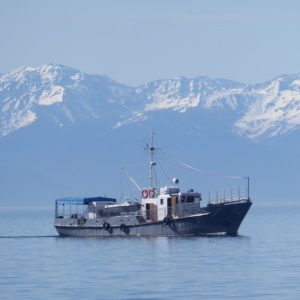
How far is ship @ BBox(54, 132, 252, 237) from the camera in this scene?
4441 inches

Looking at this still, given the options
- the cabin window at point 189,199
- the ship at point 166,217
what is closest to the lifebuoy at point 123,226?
the ship at point 166,217

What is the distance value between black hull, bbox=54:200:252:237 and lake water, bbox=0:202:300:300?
1.87 m

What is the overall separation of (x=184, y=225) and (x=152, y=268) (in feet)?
97.2

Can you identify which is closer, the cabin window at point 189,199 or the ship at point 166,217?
the ship at point 166,217

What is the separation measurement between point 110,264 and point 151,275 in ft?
31.4

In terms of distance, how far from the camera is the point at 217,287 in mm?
71062

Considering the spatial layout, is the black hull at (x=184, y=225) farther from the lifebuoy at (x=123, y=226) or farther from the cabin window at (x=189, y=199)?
the cabin window at (x=189, y=199)

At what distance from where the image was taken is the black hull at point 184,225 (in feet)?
370

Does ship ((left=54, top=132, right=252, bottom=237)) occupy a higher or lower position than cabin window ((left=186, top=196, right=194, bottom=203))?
lower

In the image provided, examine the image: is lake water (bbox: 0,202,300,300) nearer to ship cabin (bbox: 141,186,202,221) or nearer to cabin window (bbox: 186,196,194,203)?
ship cabin (bbox: 141,186,202,221)

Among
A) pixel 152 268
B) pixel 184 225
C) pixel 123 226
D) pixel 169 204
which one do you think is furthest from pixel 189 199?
pixel 152 268

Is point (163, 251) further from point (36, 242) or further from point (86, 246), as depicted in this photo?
point (36, 242)

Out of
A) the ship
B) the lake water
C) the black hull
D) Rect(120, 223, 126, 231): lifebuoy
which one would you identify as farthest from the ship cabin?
the lake water

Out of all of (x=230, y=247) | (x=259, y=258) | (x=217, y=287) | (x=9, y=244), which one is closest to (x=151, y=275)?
(x=217, y=287)
